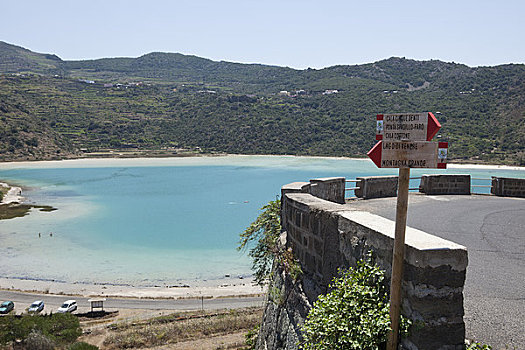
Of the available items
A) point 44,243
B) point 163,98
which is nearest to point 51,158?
point 44,243

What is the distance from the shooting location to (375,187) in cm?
1105

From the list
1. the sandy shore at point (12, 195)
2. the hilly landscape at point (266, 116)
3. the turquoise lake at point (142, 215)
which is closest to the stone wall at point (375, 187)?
the turquoise lake at point (142, 215)

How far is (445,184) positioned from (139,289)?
57.3ft

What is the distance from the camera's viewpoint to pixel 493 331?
12.0 feet

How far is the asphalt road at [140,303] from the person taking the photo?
66.1 ft

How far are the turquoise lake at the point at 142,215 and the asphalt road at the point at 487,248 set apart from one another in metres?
17.8

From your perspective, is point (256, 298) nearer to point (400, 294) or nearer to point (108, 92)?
point (400, 294)

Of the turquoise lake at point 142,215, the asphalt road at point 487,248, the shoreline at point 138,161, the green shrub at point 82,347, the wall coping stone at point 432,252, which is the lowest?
the turquoise lake at point 142,215

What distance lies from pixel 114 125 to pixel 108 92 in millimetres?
37471

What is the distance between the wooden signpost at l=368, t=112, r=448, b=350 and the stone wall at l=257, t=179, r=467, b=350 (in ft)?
0.30

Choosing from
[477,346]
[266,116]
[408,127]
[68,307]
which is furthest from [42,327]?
[266,116]

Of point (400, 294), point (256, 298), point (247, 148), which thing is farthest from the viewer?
point (247, 148)

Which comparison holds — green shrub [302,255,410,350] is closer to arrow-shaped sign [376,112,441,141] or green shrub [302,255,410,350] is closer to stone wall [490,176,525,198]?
arrow-shaped sign [376,112,441,141]

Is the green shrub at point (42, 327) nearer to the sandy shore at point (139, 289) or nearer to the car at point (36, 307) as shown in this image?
the car at point (36, 307)
